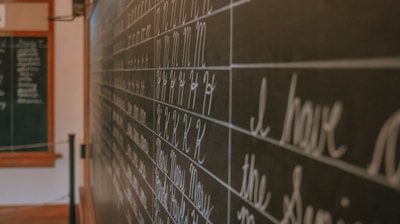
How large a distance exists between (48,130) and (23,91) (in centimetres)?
35

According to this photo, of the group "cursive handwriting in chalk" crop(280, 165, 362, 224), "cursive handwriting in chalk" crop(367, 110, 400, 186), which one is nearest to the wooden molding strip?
"cursive handwriting in chalk" crop(280, 165, 362, 224)

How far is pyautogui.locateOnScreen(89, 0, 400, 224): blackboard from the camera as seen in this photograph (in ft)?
1.18

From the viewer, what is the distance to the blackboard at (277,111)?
0.36 metres

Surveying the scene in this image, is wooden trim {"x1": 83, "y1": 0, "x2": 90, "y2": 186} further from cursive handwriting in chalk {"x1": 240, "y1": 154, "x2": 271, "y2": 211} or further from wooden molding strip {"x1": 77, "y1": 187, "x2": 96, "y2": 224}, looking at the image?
cursive handwriting in chalk {"x1": 240, "y1": 154, "x2": 271, "y2": 211}

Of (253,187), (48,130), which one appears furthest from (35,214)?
(253,187)

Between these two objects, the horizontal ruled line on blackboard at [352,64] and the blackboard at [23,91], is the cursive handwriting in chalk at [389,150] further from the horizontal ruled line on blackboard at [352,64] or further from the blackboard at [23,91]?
the blackboard at [23,91]

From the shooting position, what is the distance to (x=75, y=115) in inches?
181

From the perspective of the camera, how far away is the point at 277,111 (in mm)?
522

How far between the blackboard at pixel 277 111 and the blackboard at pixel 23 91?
3.48m

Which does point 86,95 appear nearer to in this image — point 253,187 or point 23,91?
point 23,91

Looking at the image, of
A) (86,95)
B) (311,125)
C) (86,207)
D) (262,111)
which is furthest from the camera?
(86,95)

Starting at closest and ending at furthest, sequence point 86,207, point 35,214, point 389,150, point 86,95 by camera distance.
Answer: point 389,150, point 86,207, point 86,95, point 35,214

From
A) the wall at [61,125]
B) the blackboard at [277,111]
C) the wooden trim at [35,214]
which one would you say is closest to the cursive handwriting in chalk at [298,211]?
the blackboard at [277,111]

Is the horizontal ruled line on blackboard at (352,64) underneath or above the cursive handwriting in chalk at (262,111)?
above
